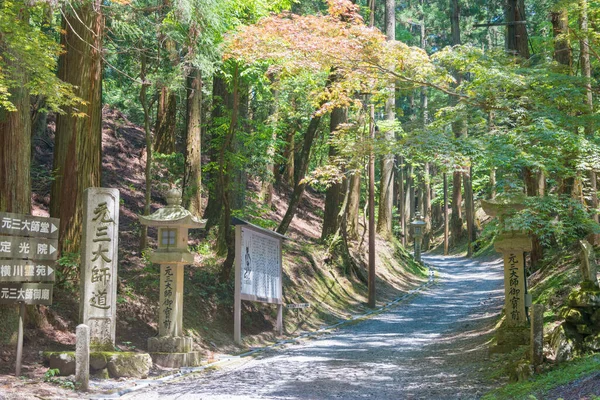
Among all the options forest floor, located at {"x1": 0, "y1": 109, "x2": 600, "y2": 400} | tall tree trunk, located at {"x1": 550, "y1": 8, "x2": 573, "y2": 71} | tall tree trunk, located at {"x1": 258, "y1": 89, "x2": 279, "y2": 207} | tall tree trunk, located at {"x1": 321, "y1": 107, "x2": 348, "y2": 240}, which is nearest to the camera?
forest floor, located at {"x1": 0, "y1": 109, "x2": 600, "y2": 400}

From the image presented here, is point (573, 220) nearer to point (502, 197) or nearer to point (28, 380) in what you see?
point (502, 197)

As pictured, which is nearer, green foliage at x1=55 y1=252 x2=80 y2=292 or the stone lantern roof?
green foliage at x1=55 y1=252 x2=80 y2=292

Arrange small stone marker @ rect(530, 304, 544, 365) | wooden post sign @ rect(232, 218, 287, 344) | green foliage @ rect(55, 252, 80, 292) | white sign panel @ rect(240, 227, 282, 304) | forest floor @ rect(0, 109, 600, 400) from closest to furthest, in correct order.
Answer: small stone marker @ rect(530, 304, 544, 365) → forest floor @ rect(0, 109, 600, 400) → green foliage @ rect(55, 252, 80, 292) → wooden post sign @ rect(232, 218, 287, 344) → white sign panel @ rect(240, 227, 282, 304)

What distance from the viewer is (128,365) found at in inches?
368

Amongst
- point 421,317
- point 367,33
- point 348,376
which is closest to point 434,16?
point 421,317

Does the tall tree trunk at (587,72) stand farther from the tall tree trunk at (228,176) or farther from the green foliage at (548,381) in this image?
the tall tree trunk at (228,176)

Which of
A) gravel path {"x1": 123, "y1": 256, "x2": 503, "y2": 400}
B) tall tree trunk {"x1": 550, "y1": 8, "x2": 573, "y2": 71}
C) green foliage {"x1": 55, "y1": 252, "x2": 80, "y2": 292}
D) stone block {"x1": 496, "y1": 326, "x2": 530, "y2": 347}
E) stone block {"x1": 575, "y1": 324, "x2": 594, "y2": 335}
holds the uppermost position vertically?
tall tree trunk {"x1": 550, "y1": 8, "x2": 573, "y2": 71}

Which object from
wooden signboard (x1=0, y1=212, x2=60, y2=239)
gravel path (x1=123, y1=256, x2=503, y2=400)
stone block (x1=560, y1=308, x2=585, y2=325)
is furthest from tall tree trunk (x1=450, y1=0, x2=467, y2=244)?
wooden signboard (x1=0, y1=212, x2=60, y2=239)

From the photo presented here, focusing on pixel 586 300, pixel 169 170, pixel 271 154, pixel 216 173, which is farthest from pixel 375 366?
pixel 169 170

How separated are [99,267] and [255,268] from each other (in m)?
4.85

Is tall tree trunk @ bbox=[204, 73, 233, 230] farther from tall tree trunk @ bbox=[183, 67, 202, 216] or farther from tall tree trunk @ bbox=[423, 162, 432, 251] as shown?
tall tree trunk @ bbox=[423, 162, 432, 251]

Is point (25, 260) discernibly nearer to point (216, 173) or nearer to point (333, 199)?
point (216, 173)

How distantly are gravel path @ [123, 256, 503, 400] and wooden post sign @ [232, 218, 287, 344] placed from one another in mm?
1245

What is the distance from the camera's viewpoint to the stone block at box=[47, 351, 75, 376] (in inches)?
345
